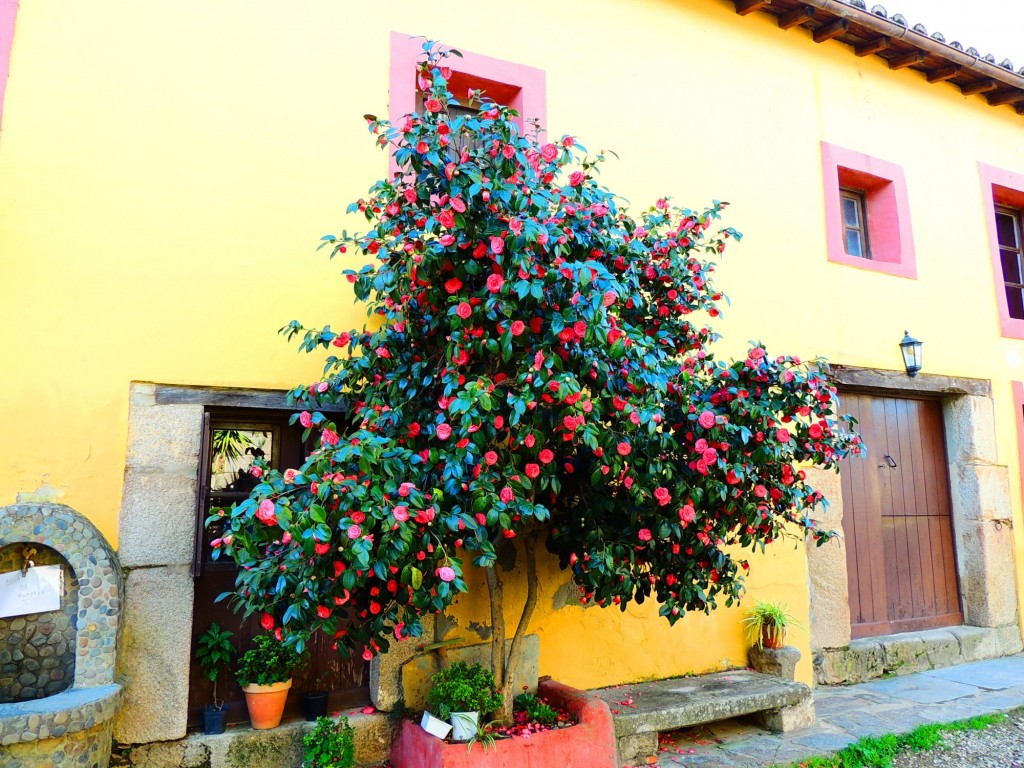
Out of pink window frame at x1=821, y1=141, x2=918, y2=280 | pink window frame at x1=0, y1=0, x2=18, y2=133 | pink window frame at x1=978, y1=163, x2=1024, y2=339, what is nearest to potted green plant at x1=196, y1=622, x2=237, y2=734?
pink window frame at x1=0, y1=0, x2=18, y2=133

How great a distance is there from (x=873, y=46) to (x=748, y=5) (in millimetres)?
1248

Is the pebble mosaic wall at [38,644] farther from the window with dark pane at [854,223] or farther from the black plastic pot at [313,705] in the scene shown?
the window with dark pane at [854,223]

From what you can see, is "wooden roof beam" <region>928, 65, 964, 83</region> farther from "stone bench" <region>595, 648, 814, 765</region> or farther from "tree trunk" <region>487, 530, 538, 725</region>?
"tree trunk" <region>487, 530, 538, 725</region>

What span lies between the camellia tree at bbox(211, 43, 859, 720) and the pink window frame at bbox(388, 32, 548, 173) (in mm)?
1102

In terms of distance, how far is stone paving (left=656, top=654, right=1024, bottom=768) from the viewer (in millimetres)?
3957

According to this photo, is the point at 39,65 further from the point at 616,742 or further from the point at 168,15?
the point at 616,742

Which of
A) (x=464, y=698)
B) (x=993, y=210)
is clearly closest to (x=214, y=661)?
(x=464, y=698)

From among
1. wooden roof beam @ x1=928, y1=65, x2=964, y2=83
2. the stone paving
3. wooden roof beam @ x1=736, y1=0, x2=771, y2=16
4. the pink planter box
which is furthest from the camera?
wooden roof beam @ x1=928, y1=65, x2=964, y2=83

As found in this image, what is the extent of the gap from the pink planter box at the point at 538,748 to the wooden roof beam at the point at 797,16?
197 inches

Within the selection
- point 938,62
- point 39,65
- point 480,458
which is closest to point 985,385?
point 938,62

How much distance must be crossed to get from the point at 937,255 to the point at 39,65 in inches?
246

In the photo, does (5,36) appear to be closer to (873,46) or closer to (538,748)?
(538,748)

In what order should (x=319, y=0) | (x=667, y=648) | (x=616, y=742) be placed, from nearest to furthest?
Result: (x=616, y=742), (x=319, y=0), (x=667, y=648)

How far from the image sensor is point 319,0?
419cm
